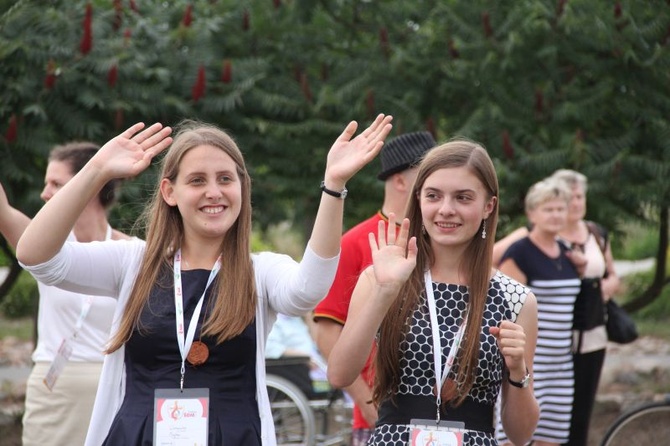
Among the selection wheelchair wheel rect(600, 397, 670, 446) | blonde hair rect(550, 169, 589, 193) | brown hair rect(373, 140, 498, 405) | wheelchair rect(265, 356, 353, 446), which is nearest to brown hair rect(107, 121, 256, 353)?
brown hair rect(373, 140, 498, 405)

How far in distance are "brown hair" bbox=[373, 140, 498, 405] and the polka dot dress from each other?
0.11 ft

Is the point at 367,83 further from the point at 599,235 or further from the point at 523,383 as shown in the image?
the point at 523,383

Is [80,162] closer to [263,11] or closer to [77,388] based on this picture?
[77,388]

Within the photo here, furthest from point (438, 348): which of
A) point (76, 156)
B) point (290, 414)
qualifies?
point (290, 414)

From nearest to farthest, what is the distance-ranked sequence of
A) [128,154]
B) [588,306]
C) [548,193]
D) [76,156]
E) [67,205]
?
[67,205]
[128,154]
[76,156]
[548,193]
[588,306]

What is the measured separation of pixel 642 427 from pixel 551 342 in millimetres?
1020

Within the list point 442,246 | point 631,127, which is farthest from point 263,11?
point 442,246

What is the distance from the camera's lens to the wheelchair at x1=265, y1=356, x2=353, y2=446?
8711mm

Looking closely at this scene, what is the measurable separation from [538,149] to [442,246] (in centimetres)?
432

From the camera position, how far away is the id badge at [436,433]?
375 cm

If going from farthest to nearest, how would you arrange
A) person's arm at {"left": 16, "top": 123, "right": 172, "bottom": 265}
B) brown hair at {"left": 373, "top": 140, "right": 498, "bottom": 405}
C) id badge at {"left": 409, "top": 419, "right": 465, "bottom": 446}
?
brown hair at {"left": 373, "top": 140, "right": 498, "bottom": 405} → id badge at {"left": 409, "top": 419, "right": 465, "bottom": 446} → person's arm at {"left": 16, "top": 123, "right": 172, "bottom": 265}

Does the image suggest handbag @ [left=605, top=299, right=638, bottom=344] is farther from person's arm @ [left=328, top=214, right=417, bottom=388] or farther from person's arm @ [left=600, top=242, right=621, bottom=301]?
person's arm @ [left=328, top=214, right=417, bottom=388]

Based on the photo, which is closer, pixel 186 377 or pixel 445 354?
pixel 186 377

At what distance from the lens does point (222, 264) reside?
146 inches
